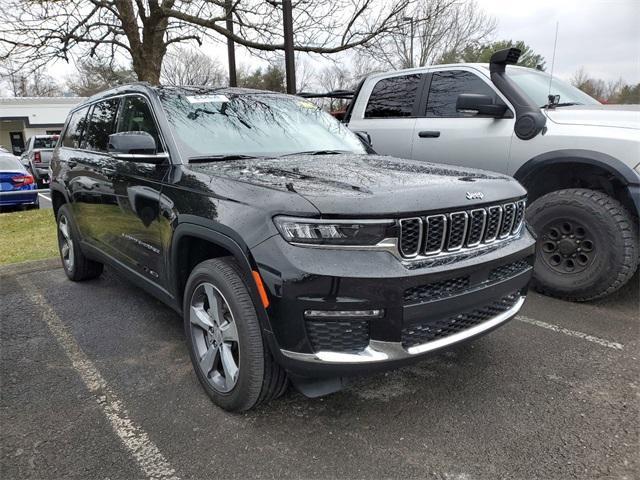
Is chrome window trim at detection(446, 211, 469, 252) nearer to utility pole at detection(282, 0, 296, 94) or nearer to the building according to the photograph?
utility pole at detection(282, 0, 296, 94)

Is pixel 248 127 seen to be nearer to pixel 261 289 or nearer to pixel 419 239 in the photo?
pixel 261 289

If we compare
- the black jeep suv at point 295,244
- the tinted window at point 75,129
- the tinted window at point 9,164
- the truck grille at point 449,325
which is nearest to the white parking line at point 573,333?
the black jeep suv at point 295,244

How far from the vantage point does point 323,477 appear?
7.09 feet

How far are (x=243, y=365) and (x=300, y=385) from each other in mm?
304

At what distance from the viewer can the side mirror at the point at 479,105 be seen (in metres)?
4.48

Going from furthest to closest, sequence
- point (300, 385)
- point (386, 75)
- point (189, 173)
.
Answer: point (386, 75), point (189, 173), point (300, 385)

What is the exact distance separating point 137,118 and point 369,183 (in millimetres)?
2050

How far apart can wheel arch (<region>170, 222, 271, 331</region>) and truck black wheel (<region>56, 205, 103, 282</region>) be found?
7.50 ft

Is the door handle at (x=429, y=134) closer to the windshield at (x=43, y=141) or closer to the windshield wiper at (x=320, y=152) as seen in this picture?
the windshield wiper at (x=320, y=152)

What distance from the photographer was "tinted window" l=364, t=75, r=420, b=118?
5.58 m

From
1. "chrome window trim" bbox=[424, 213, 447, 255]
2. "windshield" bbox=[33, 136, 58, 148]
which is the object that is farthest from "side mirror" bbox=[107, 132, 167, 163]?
"windshield" bbox=[33, 136, 58, 148]

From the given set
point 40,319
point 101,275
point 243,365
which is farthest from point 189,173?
point 101,275

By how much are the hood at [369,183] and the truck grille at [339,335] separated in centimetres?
49

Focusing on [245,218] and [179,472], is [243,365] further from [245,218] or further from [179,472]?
[245,218]
